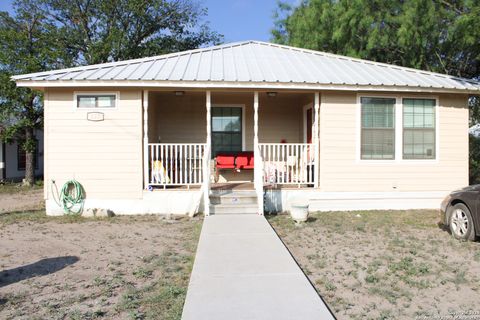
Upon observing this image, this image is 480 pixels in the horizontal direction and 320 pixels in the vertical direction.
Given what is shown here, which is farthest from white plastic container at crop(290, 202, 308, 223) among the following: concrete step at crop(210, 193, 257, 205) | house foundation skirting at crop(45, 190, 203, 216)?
house foundation skirting at crop(45, 190, 203, 216)

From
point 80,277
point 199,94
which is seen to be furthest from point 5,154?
point 80,277

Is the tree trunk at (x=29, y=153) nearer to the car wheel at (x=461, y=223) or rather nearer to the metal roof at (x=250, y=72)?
the metal roof at (x=250, y=72)

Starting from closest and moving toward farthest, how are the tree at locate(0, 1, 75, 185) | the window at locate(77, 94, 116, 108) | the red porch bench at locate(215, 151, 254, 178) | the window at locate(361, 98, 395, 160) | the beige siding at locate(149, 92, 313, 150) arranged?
the window at locate(77, 94, 116, 108)
the window at locate(361, 98, 395, 160)
the red porch bench at locate(215, 151, 254, 178)
the beige siding at locate(149, 92, 313, 150)
the tree at locate(0, 1, 75, 185)

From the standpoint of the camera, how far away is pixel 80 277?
4.61 meters

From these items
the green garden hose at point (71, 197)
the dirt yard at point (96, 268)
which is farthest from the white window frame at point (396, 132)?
the green garden hose at point (71, 197)

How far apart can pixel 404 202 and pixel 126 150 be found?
6.85 meters

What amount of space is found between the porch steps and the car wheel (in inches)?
149

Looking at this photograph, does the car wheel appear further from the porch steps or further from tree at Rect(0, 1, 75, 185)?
tree at Rect(0, 1, 75, 185)

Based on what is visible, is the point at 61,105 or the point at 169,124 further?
Result: the point at 169,124

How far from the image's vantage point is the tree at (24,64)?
52.1 ft

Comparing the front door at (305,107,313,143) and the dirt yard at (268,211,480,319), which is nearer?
the dirt yard at (268,211,480,319)

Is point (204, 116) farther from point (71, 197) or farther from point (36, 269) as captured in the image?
point (36, 269)

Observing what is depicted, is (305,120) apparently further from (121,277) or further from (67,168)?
(121,277)

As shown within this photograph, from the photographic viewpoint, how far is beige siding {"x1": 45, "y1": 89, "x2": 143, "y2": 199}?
28.6ft
